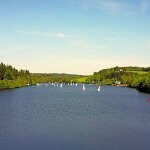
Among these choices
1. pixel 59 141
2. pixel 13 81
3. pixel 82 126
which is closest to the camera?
pixel 59 141

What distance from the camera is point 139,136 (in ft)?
169

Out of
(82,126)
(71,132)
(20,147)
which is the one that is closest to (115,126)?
(82,126)

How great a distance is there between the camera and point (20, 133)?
5209 cm

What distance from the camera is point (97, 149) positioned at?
43625mm

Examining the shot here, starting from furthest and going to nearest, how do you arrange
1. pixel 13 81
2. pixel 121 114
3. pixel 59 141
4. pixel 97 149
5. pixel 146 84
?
1. pixel 13 81
2. pixel 146 84
3. pixel 121 114
4. pixel 59 141
5. pixel 97 149

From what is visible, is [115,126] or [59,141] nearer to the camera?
[59,141]

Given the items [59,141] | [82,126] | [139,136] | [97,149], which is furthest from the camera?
→ [82,126]

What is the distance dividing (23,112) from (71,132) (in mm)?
23965

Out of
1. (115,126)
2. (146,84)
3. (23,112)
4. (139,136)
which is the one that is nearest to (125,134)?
(139,136)

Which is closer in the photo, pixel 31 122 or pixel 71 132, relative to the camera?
pixel 71 132

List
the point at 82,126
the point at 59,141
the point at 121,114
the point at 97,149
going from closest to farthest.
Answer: the point at 97,149 → the point at 59,141 → the point at 82,126 → the point at 121,114

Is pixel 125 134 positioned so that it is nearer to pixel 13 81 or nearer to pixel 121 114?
pixel 121 114

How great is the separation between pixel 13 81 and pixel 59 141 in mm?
136193

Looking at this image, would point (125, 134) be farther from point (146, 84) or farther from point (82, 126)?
point (146, 84)
